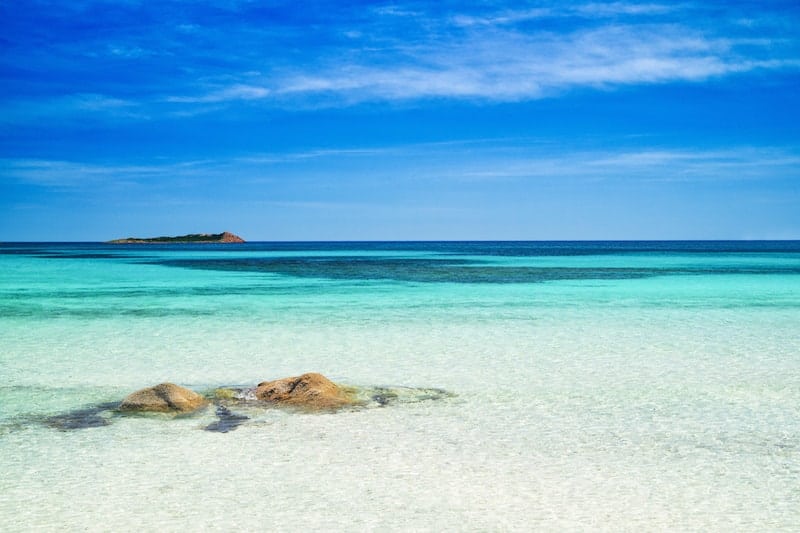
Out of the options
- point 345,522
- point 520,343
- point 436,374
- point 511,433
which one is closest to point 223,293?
point 520,343

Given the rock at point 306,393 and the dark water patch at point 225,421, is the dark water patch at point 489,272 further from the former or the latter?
the dark water patch at point 225,421

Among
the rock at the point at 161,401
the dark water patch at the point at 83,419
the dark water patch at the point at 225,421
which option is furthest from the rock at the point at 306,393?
the dark water patch at the point at 83,419

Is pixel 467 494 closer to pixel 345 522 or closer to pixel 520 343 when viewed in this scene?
pixel 345 522

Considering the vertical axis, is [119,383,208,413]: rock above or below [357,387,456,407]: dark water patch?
above

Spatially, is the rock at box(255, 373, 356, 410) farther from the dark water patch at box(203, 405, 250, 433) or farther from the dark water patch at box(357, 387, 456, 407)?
the dark water patch at box(203, 405, 250, 433)

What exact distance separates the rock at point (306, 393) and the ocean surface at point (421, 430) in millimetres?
329

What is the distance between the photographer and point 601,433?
6.91m

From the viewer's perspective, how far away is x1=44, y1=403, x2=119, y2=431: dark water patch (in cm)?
714

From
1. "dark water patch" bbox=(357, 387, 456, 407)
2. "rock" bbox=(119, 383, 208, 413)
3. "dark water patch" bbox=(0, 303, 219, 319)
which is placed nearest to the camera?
"rock" bbox=(119, 383, 208, 413)

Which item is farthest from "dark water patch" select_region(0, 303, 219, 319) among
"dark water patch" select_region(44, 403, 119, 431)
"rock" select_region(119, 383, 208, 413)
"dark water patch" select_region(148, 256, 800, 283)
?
"dark water patch" select_region(148, 256, 800, 283)

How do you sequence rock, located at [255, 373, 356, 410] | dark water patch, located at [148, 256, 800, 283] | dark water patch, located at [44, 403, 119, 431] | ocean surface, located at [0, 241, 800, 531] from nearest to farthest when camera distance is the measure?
ocean surface, located at [0, 241, 800, 531] → dark water patch, located at [44, 403, 119, 431] → rock, located at [255, 373, 356, 410] → dark water patch, located at [148, 256, 800, 283]

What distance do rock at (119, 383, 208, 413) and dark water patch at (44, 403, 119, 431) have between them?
9.5 inches

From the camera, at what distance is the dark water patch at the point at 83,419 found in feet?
23.4

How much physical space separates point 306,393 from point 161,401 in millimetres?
1585
